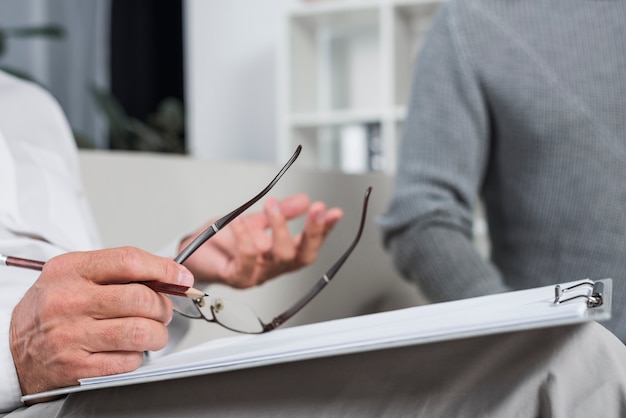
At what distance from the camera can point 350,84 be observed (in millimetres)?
3252

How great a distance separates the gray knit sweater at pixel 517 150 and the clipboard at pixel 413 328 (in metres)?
0.51

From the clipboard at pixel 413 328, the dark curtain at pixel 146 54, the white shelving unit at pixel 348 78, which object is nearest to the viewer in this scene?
the clipboard at pixel 413 328

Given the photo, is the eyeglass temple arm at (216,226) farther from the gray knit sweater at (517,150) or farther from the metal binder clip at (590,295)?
the gray knit sweater at (517,150)

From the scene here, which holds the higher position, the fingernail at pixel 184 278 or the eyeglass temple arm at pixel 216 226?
the eyeglass temple arm at pixel 216 226

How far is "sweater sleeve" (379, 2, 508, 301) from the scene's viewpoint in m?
1.02

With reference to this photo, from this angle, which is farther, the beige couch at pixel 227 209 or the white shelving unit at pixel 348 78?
the white shelving unit at pixel 348 78

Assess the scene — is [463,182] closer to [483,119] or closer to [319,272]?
[483,119]

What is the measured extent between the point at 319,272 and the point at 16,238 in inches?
20.6

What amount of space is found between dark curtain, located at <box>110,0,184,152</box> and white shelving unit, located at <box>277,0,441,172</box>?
0.84 meters

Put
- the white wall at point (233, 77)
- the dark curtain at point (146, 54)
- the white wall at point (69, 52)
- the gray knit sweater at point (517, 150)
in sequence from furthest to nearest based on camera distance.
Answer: the dark curtain at point (146, 54)
the white wall at point (233, 77)
the white wall at point (69, 52)
the gray knit sweater at point (517, 150)

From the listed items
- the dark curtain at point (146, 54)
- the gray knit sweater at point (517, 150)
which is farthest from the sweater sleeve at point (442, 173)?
the dark curtain at point (146, 54)

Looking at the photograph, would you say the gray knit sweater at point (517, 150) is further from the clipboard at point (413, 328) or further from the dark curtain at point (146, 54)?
the dark curtain at point (146, 54)

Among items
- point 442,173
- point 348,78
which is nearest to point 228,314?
point 442,173

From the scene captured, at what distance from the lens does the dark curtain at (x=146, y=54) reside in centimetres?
375
